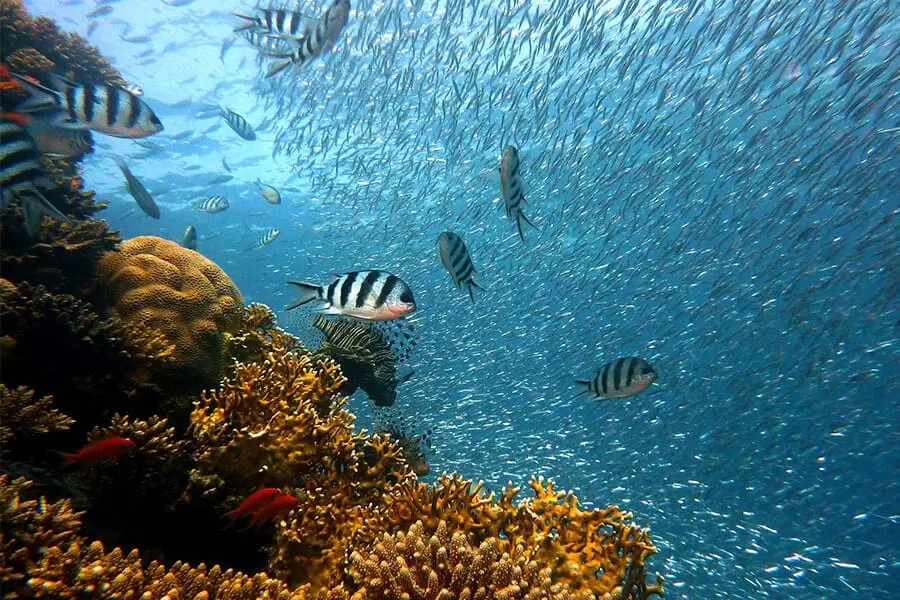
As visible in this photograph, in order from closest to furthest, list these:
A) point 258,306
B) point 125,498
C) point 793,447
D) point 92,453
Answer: point 92,453 < point 125,498 < point 258,306 < point 793,447

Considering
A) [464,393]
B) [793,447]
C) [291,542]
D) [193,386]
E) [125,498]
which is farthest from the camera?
→ [793,447]

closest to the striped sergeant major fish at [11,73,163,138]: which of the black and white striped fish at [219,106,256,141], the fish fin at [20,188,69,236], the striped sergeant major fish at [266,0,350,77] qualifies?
the fish fin at [20,188,69,236]

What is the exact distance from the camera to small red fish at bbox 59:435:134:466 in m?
2.70

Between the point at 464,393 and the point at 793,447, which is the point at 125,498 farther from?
the point at 793,447

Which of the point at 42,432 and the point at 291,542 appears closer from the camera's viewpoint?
the point at 42,432

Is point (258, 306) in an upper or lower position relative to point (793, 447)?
lower

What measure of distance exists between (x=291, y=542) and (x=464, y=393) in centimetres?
1170

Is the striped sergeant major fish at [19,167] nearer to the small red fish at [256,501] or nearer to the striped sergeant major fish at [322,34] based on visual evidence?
the striped sergeant major fish at [322,34]

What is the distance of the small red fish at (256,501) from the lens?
3049 mm

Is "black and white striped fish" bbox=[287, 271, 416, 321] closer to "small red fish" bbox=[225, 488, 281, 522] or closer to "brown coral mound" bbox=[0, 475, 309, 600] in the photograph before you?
"small red fish" bbox=[225, 488, 281, 522]

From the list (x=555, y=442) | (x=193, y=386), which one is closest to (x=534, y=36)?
(x=555, y=442)

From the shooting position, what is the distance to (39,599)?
1.90m

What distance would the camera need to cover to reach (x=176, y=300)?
15.4 ft

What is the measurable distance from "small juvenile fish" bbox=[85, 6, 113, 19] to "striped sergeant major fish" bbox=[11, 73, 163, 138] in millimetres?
18743
